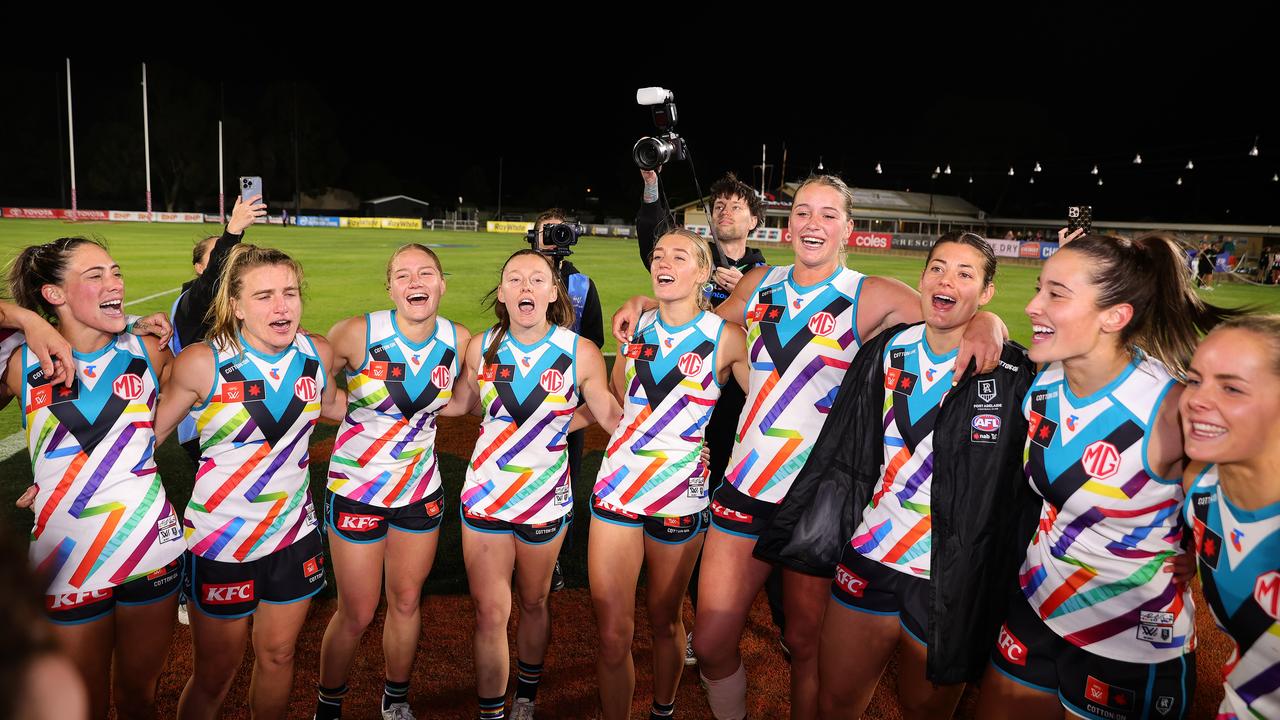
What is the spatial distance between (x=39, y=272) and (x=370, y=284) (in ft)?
58.0

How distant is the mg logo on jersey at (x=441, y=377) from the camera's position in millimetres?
3760

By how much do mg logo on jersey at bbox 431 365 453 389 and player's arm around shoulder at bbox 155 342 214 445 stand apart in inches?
38.8

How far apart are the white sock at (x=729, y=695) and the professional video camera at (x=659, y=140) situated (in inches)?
111

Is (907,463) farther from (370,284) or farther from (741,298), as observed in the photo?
(370,284)

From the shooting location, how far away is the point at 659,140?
4.41 meters

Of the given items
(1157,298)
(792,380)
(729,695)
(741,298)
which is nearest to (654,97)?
(741,298)

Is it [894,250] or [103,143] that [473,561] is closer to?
[894,250]

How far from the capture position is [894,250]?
39.1 meters

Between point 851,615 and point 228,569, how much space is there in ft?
8.71

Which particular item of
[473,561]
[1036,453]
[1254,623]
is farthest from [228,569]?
[1254,623]

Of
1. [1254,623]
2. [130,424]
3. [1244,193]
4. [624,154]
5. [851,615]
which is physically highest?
[624,154]

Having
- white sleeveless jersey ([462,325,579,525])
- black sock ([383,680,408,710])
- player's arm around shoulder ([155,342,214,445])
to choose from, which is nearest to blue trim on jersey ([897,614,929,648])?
white sleeveless jersey ([462,325,579,525])

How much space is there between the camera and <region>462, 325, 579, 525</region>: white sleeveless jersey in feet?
11.7

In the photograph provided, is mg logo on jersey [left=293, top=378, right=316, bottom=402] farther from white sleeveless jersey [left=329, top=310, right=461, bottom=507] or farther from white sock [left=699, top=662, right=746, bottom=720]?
white sock [left=699, top=662, right=746, bottom=720]
